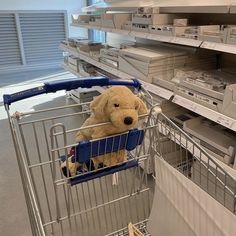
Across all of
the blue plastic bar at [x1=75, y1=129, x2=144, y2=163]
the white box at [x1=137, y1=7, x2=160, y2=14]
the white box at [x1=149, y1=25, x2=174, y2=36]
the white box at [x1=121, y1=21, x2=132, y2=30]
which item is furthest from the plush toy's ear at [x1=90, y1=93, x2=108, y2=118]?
the white box at [x1=121, y1=21, x2=132, y2=30]

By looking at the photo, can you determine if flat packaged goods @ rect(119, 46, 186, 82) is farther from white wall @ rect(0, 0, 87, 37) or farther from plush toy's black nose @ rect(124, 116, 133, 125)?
white wall @ rect(0, 0, 87, 37)

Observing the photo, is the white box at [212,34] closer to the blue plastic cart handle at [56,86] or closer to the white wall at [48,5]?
the blue plastic cart handle at [56,86]

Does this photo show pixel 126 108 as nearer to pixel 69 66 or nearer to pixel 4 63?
pixel 69 66

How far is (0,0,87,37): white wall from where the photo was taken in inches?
205

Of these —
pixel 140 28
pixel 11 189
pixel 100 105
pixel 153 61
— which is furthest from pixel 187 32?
pixel 11 189

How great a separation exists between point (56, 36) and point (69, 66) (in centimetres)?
221

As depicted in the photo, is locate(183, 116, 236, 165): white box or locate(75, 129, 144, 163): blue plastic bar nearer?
locate(75, 129, 144, 163): blue plastic bar

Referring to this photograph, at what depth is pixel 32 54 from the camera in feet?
18.7

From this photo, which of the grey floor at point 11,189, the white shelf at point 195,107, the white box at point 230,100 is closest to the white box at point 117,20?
the white shelf at point 195,107

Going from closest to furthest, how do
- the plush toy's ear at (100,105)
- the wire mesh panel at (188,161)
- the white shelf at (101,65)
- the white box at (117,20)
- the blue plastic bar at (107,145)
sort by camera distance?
the blue plastic bar at (107,145), the plush toy's ear at (100,105), the wire mesh panel at (188,161), the white shelf at (101,65), the white box at (117,20)

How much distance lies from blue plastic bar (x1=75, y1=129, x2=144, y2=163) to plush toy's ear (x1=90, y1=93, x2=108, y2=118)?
0.12 metres

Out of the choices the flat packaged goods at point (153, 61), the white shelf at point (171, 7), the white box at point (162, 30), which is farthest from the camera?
the flat packaged goods at point (153, 61)

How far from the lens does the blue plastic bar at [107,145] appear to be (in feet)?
2.99

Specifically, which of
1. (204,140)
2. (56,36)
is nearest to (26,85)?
(56,36)
